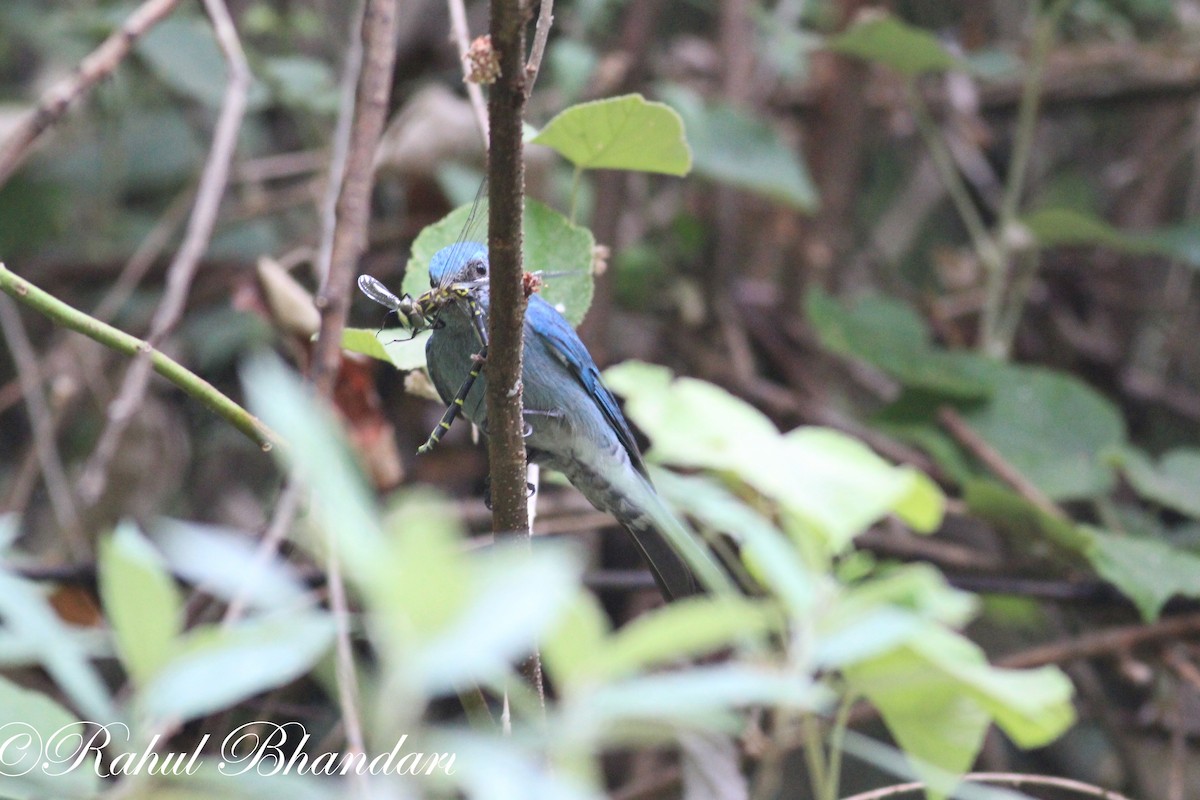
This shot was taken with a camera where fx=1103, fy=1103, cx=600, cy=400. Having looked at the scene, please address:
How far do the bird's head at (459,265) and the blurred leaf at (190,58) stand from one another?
263 centimetres

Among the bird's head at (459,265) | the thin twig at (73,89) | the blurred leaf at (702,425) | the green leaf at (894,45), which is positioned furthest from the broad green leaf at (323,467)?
the green leaf at (894,45)

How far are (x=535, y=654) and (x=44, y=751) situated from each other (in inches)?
26.4

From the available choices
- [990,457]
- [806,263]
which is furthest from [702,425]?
[806,263]

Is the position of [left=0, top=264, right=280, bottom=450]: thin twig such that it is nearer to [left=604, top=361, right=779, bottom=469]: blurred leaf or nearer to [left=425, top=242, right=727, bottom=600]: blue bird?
[left=604, top=361, right=779, bottom=469]: blurred leaf

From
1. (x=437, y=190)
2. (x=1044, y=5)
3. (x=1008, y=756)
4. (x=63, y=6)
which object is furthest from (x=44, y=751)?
(x=63, y=6)

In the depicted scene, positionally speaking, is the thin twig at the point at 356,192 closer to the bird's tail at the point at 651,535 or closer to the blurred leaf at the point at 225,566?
the bird's tail at the point at 651,535

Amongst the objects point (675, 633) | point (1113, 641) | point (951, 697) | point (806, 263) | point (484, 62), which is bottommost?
point (1113, 641)

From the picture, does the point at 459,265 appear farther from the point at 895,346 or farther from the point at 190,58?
the point at 190,58

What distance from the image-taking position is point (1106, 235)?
4152 millimetres

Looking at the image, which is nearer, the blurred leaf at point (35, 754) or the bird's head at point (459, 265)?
the blurred leaf at point (35, 754)

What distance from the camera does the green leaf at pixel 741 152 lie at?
14.0 ft

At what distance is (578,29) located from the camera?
4.84 metres

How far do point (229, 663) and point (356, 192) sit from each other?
5.19 ft

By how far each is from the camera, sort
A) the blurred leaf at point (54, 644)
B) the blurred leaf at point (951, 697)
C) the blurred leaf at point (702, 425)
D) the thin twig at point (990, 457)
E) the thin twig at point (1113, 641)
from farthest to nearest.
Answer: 1. the thin twig at point (990, 457)
2. the thin twig at point (1113, 641)
3. the blurred leaf at point (702, 425)
4. the blurred leaf at point (951, 697)
5. the blurred leaf at point (54, 644)
